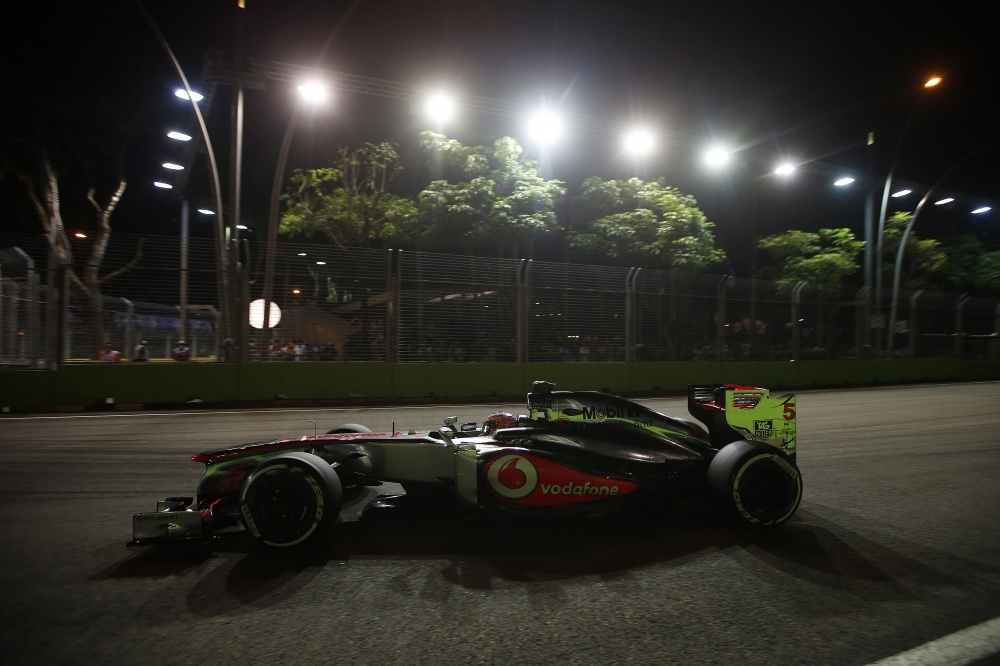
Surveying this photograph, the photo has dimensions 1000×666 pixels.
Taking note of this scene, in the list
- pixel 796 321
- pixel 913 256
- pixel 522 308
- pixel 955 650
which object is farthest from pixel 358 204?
pixel 913 256

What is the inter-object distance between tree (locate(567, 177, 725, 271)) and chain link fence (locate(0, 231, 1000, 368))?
339cm

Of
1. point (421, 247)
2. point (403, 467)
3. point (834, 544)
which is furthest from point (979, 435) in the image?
point (421, 247)

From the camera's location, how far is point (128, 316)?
14.0m

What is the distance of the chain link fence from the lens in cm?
1327

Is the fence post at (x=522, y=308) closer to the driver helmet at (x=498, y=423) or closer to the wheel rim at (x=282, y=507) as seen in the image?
the driver helmet at (x=498, y=423)

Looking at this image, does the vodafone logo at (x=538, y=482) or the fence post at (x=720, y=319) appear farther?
the fence post at (x=720, y=319)

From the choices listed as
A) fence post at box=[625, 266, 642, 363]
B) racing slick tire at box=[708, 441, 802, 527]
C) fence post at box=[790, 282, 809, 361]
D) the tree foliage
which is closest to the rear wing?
racing slick tire at box=[708, 441, 802, 527]

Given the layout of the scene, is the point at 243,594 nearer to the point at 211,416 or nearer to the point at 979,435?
the point at 211,416

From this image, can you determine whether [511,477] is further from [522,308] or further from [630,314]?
[630,314]

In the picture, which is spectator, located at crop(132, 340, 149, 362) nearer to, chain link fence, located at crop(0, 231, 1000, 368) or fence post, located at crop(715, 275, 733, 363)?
chain link fence, located at crop(0, 231, 1000, 368)

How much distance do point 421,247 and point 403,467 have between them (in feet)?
56.6

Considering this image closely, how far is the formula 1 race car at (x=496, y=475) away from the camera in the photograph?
12.5 ft

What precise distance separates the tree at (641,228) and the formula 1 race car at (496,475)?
1880 centimetres

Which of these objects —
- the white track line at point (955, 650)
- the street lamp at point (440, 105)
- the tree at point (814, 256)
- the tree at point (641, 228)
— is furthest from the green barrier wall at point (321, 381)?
the white track line at point (955, 650)
